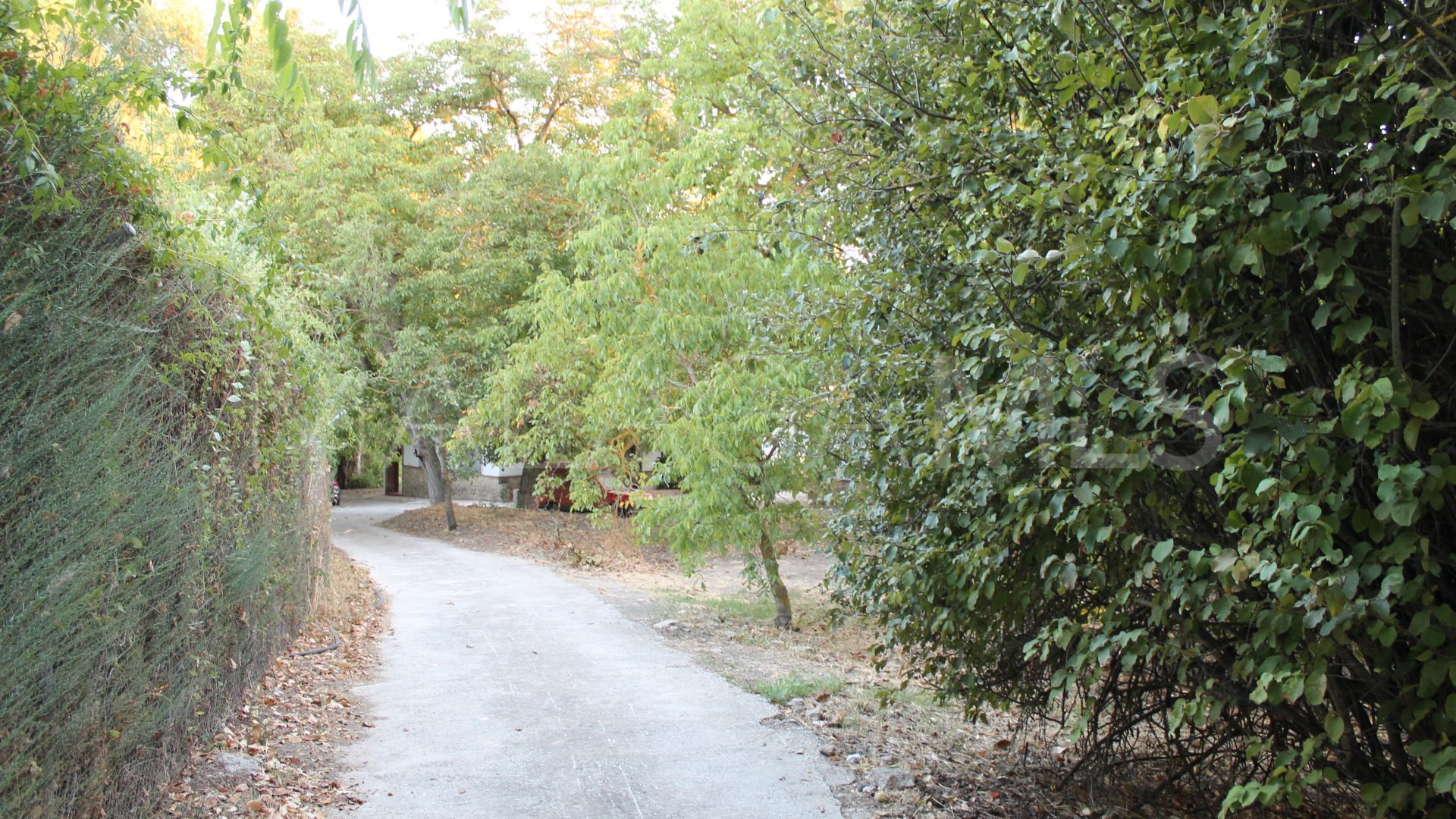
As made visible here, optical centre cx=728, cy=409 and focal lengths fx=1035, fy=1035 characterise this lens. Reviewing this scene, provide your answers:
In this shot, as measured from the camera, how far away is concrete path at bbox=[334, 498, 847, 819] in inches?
211

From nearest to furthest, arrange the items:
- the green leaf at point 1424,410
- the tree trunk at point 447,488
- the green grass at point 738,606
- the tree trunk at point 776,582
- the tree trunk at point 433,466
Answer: the green leaf at point 1424,410
the tree trunk at point 776,582
the green grass at point 738,606
the tree trunk at point 447,488
the tree trunk at point 433,466

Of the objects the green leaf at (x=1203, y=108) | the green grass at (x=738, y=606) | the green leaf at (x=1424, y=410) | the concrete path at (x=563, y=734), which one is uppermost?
the green leaf at (x=1203, y=108)

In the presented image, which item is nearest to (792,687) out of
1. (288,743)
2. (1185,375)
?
(288,743)

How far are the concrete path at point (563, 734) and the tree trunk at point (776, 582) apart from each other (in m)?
1.66

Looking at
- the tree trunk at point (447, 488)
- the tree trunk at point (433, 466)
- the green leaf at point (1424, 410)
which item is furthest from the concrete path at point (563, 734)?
the tree trunk at point (433, 466)

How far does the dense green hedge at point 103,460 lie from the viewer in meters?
3.52

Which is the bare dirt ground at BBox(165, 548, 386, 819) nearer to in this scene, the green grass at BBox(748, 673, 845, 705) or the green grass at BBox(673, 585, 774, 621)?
the green grass at BBox(748, 673, 845, 705)

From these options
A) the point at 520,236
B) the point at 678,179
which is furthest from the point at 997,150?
the point at 520,236

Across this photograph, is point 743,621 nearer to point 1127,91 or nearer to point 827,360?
point 827,360

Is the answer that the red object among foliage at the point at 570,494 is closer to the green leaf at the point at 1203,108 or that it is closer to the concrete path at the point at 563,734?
the concrete path at the point at 563,734

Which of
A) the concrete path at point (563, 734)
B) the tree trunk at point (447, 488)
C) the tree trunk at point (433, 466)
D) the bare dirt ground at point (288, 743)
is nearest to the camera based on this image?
the bare dirt ground at point (288, 743)

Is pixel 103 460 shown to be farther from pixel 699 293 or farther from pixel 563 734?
pixel 699 293

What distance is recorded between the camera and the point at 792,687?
782 centimetres

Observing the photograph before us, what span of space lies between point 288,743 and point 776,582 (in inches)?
254
